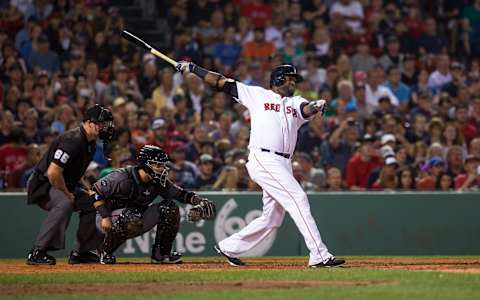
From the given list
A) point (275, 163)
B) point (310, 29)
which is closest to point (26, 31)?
point (310, 29)

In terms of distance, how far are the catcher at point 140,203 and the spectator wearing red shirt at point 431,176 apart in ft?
17.4

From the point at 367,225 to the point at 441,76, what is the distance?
5340 millimetres

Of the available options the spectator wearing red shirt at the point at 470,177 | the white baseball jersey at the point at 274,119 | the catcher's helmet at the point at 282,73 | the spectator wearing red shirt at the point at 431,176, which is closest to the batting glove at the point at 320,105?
the white baseball jersey at the point at 274,119

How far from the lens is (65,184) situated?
39.8 ft

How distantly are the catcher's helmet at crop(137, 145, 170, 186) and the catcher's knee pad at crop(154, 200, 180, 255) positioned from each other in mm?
306

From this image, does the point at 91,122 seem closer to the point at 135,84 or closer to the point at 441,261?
the point at 441,261

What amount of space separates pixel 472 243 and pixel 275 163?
5.27m

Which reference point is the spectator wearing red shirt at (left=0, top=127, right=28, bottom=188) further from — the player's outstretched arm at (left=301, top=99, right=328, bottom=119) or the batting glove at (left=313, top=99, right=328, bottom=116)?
the batting glove at (left=313, top=99, right=328, bottom=116)

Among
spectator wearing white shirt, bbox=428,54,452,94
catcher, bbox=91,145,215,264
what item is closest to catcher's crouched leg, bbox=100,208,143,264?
catcher, bbox=91,145,215,264

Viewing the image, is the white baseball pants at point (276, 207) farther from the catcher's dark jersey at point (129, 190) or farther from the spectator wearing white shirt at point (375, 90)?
the spectator wearing white shirt at point (375, 90)

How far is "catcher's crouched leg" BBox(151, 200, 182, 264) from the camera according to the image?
481 inches

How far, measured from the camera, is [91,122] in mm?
12086

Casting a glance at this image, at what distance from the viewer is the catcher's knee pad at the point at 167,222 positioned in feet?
40.1

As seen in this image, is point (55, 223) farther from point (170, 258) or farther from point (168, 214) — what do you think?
point (170, 258)
